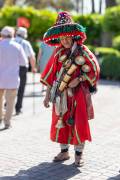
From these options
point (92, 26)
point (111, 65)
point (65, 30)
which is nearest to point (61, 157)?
point (65, 30)

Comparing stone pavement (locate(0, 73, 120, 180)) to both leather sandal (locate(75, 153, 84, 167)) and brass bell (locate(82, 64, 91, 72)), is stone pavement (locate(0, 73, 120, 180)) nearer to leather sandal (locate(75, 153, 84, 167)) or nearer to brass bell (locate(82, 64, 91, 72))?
leather sandal (locate(75, 153, 84, 167))

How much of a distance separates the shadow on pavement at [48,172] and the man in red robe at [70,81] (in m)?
0.23

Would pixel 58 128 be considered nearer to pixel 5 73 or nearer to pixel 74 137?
pixel 74 137

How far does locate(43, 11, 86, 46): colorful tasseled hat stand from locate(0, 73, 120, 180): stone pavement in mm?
1634

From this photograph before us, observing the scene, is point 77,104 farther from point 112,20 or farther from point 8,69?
point 112,20

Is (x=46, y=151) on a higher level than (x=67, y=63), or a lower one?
lower

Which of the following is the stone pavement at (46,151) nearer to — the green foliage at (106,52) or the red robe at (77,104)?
the red robe at (77,104)

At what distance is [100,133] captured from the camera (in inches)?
402

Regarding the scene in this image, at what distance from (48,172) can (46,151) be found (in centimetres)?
126

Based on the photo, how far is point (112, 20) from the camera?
24.3m

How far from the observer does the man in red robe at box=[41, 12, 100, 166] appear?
7348mm

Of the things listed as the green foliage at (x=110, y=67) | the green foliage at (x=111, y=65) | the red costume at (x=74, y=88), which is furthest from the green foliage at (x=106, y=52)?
the red costume at (x=74, y=88)

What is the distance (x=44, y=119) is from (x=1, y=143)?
2853 mm

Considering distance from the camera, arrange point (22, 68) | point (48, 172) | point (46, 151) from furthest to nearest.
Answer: point (22, 68) → point (46, 151) → point (48, 172)
